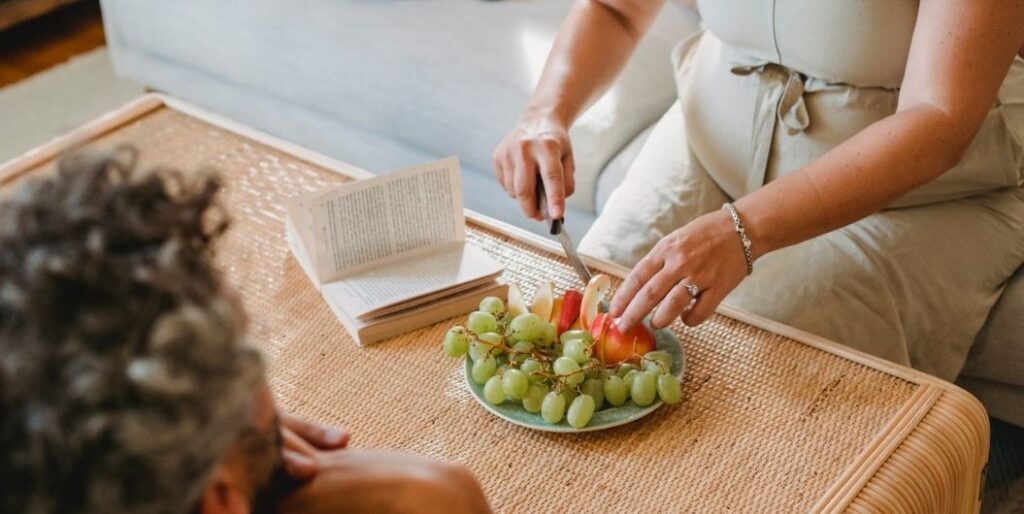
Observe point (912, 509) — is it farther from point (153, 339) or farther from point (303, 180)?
point (303, 180)

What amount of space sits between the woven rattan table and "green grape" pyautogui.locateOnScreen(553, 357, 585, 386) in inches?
2.0

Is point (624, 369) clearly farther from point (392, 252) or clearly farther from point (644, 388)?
point (392, 252)

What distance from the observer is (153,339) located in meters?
0.49

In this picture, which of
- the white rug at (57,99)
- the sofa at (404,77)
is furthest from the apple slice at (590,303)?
the white rug at (57,99)

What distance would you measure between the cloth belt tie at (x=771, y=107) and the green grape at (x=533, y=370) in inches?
18.2

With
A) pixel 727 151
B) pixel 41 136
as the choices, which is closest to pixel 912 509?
pixel 727 151

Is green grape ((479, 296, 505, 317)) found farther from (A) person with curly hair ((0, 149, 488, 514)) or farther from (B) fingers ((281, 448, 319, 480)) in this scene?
(A) person with curly hair ((0, 149, 488, 514))

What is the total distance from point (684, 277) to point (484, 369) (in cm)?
21

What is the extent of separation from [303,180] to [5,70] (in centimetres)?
194

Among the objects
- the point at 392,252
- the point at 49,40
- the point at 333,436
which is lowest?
the point at 49,40

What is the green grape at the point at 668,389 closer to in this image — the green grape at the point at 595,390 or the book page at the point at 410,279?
the green grape at the point at 595,390

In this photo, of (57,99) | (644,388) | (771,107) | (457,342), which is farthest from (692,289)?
(57,99)

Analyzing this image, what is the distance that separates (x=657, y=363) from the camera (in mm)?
1083

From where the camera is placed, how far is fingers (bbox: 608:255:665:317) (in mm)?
1123
